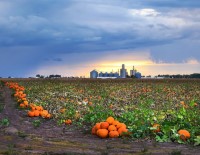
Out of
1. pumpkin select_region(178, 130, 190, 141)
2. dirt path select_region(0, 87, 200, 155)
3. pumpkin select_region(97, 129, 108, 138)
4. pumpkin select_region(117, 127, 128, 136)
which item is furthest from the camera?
pumpkin select_region(117, 127, 128, 136)

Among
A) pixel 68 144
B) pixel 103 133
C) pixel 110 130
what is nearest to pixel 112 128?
pixel 110 130

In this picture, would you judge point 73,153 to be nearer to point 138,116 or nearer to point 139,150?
point 139,150

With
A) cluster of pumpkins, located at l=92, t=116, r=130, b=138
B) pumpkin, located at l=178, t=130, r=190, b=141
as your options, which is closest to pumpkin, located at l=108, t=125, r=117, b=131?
cluster of pumpkins, located at l=92, t=116, r=130, b=138

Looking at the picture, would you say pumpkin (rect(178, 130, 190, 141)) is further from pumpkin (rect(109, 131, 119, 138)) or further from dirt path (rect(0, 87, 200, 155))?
pumpkin (rect(109, 131, 119, 138))

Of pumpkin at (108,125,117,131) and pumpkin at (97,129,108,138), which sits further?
pumpkin at (108,125,117,131)

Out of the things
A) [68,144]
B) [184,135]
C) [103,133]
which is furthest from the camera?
[103,133]

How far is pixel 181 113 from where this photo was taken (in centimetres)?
1661

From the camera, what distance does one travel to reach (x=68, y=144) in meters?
13.7

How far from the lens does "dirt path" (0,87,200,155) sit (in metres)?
12.5

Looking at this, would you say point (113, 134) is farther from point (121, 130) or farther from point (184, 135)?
point (184, 135)

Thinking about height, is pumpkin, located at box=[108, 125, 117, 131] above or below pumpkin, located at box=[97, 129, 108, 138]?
above

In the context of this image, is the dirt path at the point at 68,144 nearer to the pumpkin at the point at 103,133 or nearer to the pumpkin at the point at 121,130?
the pumpkin at the point at 103,133

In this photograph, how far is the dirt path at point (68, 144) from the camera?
41.0ft

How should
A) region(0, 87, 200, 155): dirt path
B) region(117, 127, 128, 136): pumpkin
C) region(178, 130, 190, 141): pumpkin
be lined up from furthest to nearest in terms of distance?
region(117, 127, 128, 136): pumpkin < region(178, 130, 190, 141): pumpkin < region(0, 87, 200, 155): dirt path
